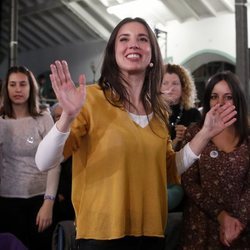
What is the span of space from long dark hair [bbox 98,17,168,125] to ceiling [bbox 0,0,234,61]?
6396 millimetres

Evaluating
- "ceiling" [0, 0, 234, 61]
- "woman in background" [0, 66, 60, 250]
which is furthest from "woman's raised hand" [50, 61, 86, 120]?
"ceiling" [0, 0, 234, 61]

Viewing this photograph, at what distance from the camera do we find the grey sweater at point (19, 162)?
2.41 metres

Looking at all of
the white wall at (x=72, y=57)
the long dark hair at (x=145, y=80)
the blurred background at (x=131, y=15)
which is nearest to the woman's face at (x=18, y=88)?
the long dark hair at (x=145, y=80)

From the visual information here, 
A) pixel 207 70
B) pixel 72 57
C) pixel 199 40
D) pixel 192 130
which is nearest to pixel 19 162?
pixel 192 130

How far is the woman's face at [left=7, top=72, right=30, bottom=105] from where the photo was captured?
98.9 inches

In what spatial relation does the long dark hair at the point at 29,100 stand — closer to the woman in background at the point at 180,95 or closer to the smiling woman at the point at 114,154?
the woman in background at the point at 180,95

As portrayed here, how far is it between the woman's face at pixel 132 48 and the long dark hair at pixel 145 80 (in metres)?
0.02

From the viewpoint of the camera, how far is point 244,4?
4.42m

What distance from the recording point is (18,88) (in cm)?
251

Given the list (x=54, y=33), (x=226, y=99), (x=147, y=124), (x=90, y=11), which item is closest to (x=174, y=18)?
(x=90, y=11)

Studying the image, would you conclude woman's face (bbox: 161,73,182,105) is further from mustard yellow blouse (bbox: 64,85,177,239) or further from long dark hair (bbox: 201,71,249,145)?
mustard yellow blouse (bbox: 64,85,177,239)

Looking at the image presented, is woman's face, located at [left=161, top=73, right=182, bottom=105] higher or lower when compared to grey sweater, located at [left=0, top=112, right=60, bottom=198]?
higher

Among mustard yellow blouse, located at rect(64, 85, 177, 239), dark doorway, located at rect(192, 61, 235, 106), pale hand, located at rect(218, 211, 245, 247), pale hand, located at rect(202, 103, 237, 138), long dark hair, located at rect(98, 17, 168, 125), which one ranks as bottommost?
pale hand, located at rect(218, 211, 245, 247)

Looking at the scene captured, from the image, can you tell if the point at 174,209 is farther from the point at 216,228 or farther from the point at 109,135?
the point at 109,135
